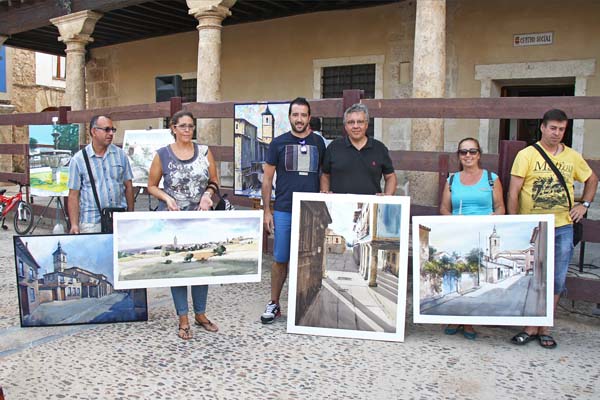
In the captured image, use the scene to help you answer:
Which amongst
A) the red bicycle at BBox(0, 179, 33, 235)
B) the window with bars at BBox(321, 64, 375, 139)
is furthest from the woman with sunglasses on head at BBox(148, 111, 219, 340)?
the window with bars at BBox(321, 64, 375, 139)

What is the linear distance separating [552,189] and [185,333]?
8.75ft

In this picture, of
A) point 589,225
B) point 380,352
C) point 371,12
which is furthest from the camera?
point 371,12

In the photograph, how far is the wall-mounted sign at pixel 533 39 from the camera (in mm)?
8812

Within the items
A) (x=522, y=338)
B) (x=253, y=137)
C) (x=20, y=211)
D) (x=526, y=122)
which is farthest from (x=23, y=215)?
(x=526, y=122)

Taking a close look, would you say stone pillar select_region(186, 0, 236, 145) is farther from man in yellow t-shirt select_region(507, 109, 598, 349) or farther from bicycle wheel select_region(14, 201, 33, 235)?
man in yellow t-shirt select_region(507, 109, 598, 349)

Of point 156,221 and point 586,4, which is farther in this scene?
point 586,4

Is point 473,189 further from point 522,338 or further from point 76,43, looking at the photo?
point 76,43

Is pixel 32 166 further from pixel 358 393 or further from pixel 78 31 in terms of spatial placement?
pixel 358 393

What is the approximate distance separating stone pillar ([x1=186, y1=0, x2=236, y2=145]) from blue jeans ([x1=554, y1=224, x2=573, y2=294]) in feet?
21.5

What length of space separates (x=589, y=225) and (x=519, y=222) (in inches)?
37.8

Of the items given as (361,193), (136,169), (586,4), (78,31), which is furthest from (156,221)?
(78,31)

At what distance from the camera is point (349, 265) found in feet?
12.3

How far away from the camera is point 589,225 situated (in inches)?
166

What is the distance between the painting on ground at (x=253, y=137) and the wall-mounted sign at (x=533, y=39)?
5.51 metres
